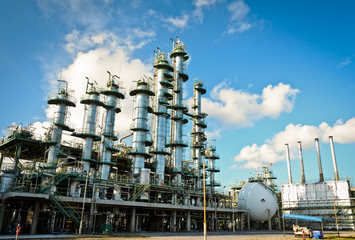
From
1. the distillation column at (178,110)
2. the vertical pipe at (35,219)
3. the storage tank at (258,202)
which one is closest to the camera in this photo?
the vertical pipe at (35,219)

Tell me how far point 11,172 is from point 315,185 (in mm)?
53567

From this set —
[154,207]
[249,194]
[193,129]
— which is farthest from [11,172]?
[249,194]

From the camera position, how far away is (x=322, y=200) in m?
54.5

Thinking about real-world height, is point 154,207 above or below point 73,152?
below

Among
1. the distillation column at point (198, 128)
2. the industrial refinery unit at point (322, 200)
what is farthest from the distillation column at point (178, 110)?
the industrial refinery unit at point (322, 200)

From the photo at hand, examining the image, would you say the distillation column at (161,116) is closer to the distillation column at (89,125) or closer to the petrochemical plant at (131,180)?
the petrochemical plant at (131,180)

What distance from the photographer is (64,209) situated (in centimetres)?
3020

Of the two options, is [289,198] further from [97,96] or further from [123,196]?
[97,96]

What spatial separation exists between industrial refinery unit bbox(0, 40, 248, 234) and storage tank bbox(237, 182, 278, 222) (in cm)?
170

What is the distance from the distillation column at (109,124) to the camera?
40.4m

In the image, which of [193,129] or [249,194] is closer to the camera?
[249,194]

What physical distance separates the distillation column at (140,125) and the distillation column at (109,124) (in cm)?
280

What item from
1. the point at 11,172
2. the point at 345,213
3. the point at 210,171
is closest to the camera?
the point at 11,172

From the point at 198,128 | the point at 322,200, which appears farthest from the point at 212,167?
the point at 322,200
